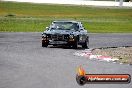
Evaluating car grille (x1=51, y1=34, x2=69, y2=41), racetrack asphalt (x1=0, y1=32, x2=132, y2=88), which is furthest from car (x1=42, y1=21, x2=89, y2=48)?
racetrack asphalt (x1=0, y1=32, x2=132, y2=88)

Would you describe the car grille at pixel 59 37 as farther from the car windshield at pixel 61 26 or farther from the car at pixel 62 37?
the car windshield at pixel 61 26

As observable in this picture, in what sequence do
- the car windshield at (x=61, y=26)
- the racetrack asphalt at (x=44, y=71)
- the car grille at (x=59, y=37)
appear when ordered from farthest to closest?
the car windshield at (x=61, y=26)
the car grille at (x=59, y=37)
the racetrack asphalt at (x=44, y=71)

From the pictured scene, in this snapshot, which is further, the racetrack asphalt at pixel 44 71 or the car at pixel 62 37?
the car at pixel 62 37

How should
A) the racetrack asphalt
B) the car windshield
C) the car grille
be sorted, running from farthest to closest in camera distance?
the car windshield
the car grille
the racetrack asphalt

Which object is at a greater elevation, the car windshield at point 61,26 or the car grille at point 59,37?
the car windshield at point 61,26

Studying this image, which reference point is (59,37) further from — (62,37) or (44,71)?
(44,71)

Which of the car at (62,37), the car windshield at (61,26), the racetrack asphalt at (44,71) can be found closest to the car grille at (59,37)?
the car at (62,37)

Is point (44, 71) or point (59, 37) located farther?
point (59, 37)

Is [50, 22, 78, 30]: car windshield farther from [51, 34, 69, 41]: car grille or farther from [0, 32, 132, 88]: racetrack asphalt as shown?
[0, 32, 132, 88]: racetrack asphalt

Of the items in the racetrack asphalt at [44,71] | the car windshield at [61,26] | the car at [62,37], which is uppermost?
the racetrack asphalt at [44,71]

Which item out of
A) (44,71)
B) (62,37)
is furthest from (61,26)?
(44,71)

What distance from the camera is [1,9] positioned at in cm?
8288

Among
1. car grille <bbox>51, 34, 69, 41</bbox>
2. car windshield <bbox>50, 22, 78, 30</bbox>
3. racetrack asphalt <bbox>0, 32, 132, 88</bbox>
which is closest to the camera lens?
racetrack asphalt <bbox>0, 32, 132, 88</bbox>

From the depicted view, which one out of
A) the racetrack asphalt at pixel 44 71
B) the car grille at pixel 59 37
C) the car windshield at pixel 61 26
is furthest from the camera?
the car windshield at pixel 61 26
